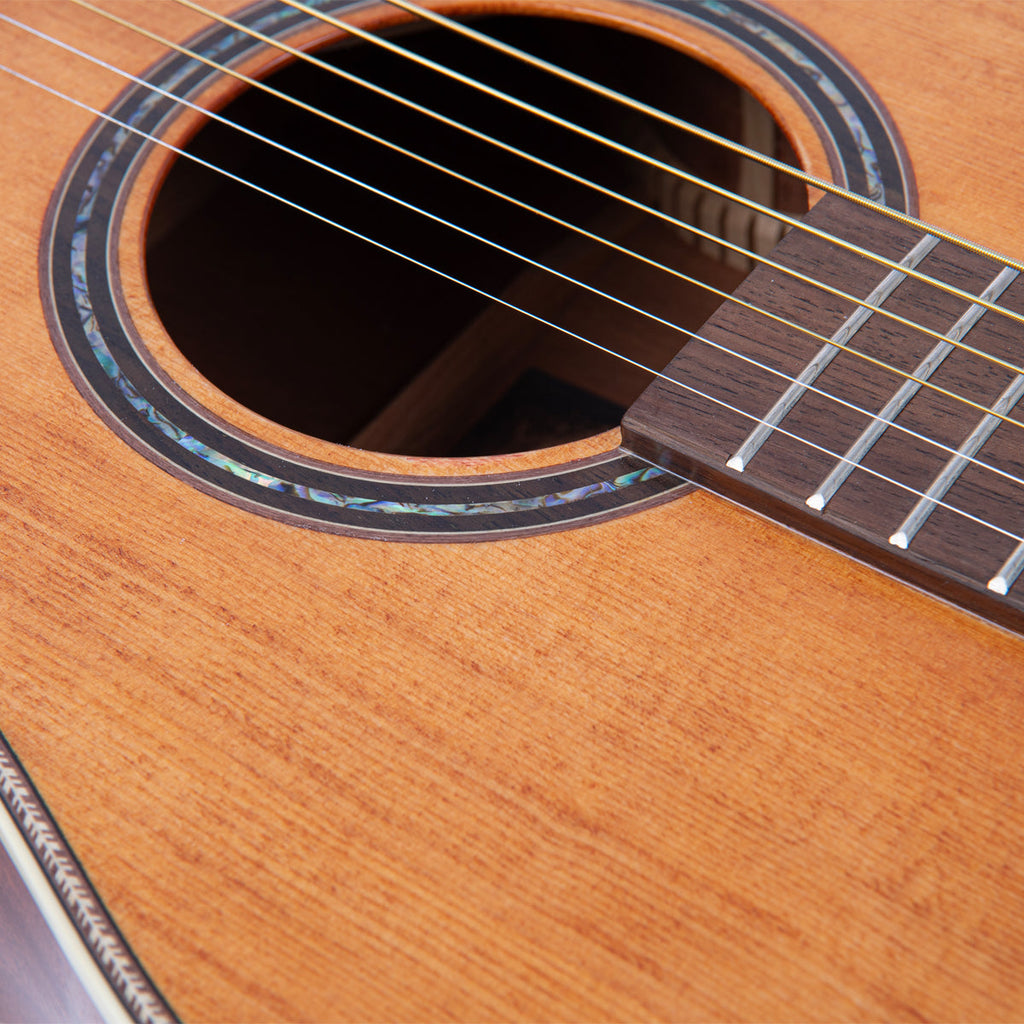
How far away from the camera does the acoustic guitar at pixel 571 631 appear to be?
0.48 meters

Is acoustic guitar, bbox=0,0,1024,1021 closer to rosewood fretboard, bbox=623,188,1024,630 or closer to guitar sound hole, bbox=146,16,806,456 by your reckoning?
rosewood fretboard, bbox=623,188,1024,630

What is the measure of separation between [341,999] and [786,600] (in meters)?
0.31

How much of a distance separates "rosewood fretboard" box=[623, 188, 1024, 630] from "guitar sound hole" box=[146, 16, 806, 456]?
1.31ft

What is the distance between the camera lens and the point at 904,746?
20.2 inches

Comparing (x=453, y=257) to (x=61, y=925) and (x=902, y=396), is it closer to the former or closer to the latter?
(x=902, y=396)

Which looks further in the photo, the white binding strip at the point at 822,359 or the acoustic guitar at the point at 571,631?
the white binding strip at the point at 822,359

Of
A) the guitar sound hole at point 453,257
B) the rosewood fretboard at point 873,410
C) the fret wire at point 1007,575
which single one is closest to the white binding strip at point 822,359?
the rosewood fretboard at point 873,410

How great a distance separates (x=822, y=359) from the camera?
0.61 metres

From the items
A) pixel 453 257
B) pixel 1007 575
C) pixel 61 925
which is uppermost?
pixel 453 257

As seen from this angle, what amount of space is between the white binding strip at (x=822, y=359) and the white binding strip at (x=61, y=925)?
0.42m

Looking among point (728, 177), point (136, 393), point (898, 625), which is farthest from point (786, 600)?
point (728, 177)

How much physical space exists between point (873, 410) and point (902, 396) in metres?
0.02

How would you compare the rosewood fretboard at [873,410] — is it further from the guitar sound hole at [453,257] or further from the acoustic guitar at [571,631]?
the guitar sound hole at [453,257]

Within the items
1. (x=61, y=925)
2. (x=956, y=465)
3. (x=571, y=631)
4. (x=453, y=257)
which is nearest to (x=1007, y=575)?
(x=956, y=465)
